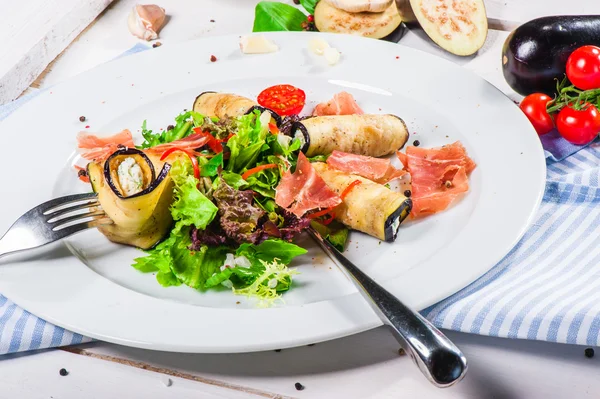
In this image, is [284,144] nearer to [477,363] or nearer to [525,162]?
[525,162]

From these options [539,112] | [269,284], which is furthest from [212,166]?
[539,112]

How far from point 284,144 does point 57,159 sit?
1.48m

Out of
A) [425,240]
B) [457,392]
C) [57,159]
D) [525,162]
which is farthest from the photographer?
[57,159]

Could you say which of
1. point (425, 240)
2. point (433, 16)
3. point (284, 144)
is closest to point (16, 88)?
point (284, 144)

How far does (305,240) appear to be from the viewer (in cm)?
364

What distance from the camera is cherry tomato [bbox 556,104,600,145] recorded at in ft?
13.8

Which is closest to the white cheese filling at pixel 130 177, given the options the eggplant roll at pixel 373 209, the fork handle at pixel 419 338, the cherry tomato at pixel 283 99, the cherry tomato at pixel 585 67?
the eggplant roll at pixel 373 209

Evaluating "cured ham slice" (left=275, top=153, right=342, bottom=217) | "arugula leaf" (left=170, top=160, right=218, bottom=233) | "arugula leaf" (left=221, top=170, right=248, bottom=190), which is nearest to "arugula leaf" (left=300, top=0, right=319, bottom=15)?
"cured ham slice" (left=275, top=153, right=342, bottom=217)

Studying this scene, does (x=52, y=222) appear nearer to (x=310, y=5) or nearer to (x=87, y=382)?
(x=87, y=382)

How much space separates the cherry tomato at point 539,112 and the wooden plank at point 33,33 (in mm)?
3928

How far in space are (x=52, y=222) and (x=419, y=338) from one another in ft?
6.23

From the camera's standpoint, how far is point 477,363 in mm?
3072

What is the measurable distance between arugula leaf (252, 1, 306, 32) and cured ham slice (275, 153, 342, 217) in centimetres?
242

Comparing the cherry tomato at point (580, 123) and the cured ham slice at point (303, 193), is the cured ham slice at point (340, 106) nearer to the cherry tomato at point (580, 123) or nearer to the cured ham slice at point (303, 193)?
the cured ham slice at point (303, 193)
